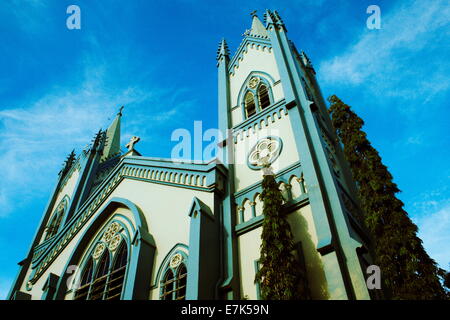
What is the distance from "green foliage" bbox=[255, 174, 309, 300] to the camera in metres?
7.54

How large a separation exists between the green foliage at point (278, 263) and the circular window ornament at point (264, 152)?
2801 mm

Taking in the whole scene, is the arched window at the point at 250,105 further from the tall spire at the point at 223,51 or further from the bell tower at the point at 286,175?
the tall spire at the point at 223,51

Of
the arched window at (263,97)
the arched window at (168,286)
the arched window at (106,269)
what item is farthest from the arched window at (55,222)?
the arched window at (263,97)

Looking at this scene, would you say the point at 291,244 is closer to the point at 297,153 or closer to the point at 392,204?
the point at 392,204

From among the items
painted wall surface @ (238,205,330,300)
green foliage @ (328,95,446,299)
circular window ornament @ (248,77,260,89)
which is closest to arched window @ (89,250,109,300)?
painted wall surface @ (238,205,330,300)

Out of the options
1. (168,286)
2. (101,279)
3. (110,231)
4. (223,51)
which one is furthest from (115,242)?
(223,51)

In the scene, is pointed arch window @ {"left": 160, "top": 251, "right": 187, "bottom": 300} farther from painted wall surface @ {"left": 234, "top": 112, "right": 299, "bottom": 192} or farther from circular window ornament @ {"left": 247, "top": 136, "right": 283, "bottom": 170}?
circular window ornament @ {"left": 247, "top": 136, "right": 283, "bottom": 170}

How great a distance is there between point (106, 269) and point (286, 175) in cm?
755

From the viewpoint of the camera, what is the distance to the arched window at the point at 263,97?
49.2 feet

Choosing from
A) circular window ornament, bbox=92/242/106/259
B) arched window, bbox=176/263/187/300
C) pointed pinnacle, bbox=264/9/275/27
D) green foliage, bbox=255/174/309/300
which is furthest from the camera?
pointed pinnacle, bbox=264/9/275/27

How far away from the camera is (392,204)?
316 inches

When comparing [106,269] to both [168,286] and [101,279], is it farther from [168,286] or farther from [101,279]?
[168,286]

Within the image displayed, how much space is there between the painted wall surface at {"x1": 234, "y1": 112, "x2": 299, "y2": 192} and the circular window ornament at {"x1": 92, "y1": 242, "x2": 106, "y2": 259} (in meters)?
6.01
